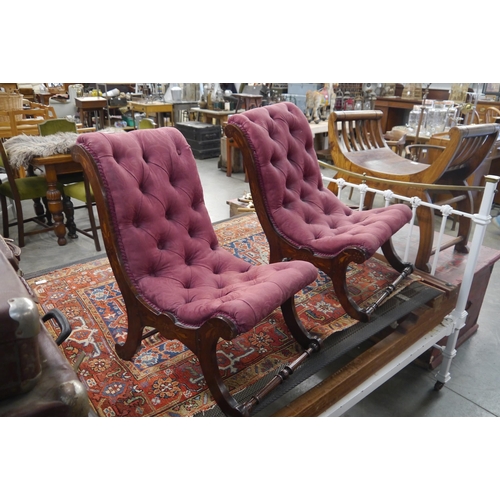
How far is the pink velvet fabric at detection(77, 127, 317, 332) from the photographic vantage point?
1529 mm

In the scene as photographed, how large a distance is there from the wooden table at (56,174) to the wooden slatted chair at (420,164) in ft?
6.90

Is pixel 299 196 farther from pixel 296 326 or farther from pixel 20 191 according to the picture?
pixel 20 191

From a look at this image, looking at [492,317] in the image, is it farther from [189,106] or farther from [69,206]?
[189,106]

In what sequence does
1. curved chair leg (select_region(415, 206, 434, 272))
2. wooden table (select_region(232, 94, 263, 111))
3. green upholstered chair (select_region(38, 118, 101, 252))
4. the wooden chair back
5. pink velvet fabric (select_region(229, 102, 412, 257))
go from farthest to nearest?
1. wooden table (select_region(232, 94, 263, 111))
2. the wooden chair back
3. green upholstered chair (select_region(38, 118, 101, 252))
4. curved chair leg (select_region(415, 206, 434, 272))
5. pink velvet fabric (select_region(229, 102, 412, 257))

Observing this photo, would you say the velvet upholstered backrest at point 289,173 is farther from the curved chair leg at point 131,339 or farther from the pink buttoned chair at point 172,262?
the curved chair leg at point 131,339

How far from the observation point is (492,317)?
10.4 ft

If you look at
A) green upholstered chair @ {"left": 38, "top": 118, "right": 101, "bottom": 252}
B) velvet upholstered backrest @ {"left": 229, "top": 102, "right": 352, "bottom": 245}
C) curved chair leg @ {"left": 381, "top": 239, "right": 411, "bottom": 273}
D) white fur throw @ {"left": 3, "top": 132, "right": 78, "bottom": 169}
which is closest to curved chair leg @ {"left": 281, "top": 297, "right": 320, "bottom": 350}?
velvet upholstered backrest @ {"left": 229, "top": 102, "right": 352, "bottom": 245}

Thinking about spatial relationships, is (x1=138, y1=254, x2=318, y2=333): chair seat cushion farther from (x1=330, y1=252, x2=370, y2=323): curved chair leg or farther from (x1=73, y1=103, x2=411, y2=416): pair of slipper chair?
(x1=330, y1=252, x2=370, y2=323): curved chair leg

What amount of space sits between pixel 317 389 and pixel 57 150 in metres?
2.77

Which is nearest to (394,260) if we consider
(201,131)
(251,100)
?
(251,100)

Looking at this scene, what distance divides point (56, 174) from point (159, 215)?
210 centimetres

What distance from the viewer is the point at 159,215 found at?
1.79 meters

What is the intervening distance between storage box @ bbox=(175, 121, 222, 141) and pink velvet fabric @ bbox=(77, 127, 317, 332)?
5230mm

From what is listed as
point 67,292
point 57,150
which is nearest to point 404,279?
point 67,292
